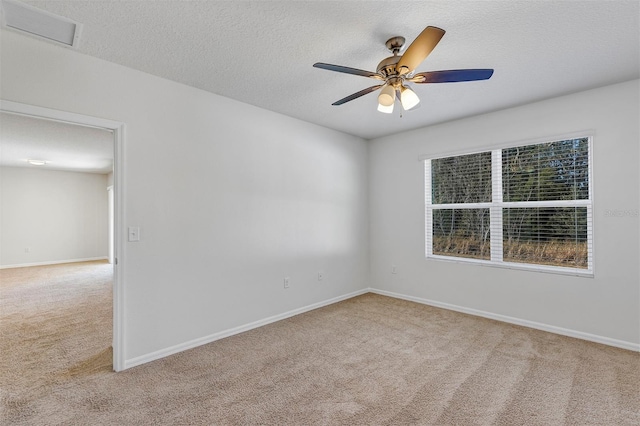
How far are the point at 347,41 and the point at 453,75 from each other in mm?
778


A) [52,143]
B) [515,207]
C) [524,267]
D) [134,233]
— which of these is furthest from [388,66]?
[52,143]

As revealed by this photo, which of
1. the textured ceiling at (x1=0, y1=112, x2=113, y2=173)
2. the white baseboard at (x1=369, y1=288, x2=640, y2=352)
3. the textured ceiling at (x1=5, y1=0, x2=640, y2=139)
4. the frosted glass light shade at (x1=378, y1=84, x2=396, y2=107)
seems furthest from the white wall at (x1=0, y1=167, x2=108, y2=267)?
the frosted glass light shade at (x1=378, y1=84, x2=396, y2=107)

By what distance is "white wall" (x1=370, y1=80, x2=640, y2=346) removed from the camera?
9.36ft

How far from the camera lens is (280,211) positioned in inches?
146

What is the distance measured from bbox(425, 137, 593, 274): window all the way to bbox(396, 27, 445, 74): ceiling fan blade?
2.36 meters

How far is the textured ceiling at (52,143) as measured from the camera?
4023 millimetres

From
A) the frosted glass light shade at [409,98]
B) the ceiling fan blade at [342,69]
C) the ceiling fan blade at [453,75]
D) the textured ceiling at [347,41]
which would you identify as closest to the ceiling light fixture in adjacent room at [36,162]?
the textured ceiling at [347,41]

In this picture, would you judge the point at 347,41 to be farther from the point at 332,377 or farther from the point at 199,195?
the point at 332,377

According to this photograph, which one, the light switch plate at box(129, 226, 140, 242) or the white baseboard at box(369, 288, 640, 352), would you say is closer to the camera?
the light switch plate at box(129, 226, 140, 242)

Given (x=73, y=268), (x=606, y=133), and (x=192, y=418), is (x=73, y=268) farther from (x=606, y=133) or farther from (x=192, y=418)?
(x=606, y=133)

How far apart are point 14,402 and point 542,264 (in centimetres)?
477

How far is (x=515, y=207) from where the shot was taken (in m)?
3.54

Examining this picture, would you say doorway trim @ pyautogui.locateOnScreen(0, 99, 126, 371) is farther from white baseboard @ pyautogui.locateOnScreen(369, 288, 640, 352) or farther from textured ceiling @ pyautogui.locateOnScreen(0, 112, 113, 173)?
white baseboard @ pyautogui.locateOnScreen(369, 288, 640, 352)

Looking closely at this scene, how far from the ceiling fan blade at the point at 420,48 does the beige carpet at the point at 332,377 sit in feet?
7.22
